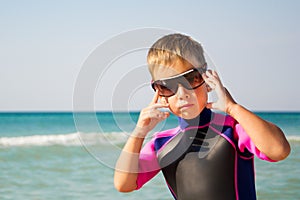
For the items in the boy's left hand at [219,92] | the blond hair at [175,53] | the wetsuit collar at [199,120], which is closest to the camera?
the boy's left hand at [219,92]

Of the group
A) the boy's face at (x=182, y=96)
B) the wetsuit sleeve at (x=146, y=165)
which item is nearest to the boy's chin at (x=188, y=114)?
the boy's face at (x=182, y=96)

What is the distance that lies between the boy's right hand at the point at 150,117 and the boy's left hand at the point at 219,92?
20 centimetres

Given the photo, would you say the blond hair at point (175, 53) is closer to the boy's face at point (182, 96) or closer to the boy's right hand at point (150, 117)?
the boy's face at point (182, 96)

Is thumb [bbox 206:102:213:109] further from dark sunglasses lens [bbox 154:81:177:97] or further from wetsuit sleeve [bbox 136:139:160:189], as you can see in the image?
wetsuit sleeve [bbox 136:139:160:189]

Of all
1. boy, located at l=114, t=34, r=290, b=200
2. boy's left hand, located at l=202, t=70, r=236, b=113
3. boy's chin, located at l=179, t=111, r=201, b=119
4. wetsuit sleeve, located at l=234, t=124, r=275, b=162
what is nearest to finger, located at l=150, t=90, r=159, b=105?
boy, located at l=114, t=34, r=290, b=200

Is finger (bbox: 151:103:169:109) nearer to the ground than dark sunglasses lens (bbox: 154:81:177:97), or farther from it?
nearer to the ground

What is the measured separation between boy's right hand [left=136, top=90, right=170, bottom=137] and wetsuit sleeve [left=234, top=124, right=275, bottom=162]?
0.32 meters

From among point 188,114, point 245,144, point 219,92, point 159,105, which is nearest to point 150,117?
point 159,105

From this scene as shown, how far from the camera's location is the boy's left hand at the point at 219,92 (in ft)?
7.25

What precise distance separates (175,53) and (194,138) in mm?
407

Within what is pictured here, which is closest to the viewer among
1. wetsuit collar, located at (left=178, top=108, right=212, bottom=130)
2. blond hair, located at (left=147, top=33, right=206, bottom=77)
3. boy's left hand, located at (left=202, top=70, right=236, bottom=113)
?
boy's left hand, located at (left=202, top=70, right=236, bottom=113)

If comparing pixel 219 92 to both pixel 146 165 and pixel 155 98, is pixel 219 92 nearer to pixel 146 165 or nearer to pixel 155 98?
pixel 155 98

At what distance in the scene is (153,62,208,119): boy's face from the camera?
7.49ft

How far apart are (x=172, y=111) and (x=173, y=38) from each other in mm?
316
